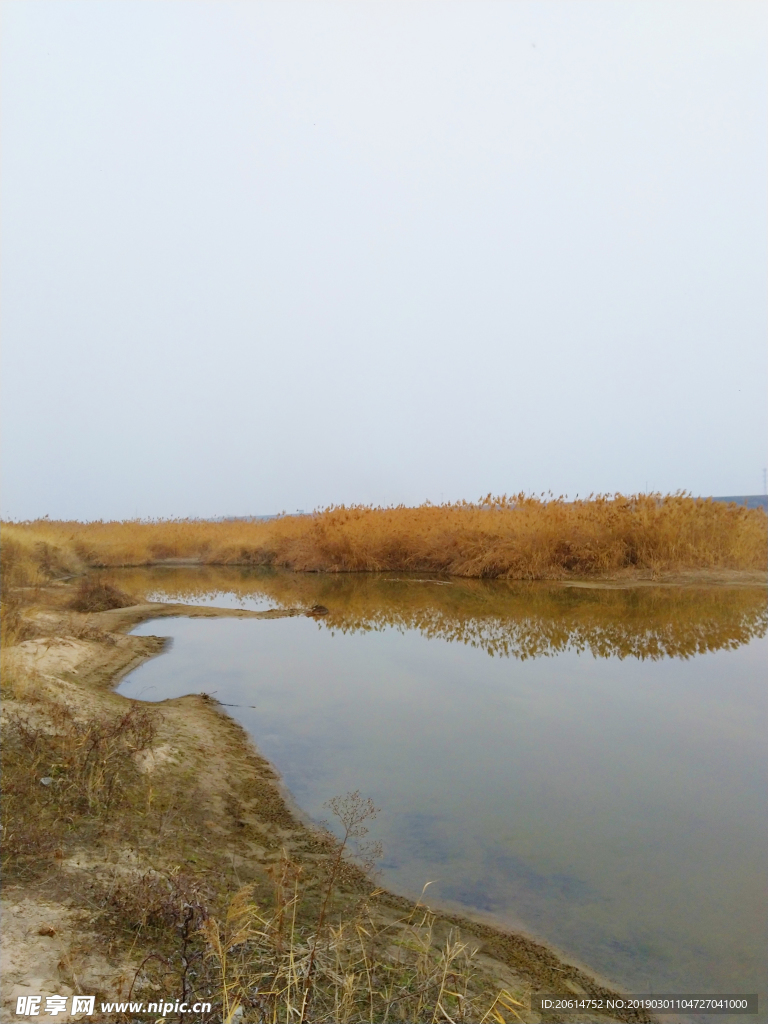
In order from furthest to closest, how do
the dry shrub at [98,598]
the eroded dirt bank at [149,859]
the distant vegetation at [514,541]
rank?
the distant vegetation at [514,541] → the dry shrub at [98,598] → the eroded dirt bank at [149,859]

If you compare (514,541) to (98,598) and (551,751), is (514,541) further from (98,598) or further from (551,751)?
(551,751)

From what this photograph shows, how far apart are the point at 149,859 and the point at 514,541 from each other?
39.3ft

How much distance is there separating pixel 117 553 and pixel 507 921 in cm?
2012

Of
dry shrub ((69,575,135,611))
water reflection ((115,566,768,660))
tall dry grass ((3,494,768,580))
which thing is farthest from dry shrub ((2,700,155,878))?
tall dry grass ((3,494,768,580))

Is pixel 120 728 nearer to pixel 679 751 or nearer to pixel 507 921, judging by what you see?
pixel 507 921

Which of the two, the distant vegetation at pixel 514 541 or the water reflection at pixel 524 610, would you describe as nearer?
the water reflection at pixel 524 610

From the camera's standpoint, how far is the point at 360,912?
2736mm

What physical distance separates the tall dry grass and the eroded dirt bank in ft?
31.9

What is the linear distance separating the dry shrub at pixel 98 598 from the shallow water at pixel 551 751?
146cm

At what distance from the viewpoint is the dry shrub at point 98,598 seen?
1073cm

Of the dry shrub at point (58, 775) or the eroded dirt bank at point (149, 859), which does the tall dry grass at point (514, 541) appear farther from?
the dry shrub at point (58, 775)

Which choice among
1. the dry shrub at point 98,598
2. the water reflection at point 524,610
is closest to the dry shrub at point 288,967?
the water reflection at point 524,610

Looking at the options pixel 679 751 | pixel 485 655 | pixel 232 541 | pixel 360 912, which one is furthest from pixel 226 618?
pixel 232 541

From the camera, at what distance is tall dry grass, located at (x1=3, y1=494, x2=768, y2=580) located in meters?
13.2
